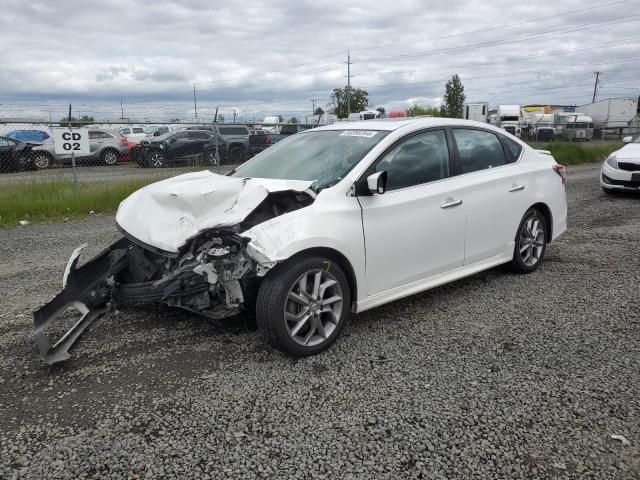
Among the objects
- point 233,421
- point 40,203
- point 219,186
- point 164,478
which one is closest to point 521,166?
point 219,186

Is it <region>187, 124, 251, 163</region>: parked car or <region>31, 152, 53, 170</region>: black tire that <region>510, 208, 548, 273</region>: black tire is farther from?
<region>31, 152, 53, 170</region>: black tire

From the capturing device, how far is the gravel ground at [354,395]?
2568 mm

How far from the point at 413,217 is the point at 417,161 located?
1.80ft

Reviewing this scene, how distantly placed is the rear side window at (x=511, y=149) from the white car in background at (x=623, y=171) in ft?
20.1

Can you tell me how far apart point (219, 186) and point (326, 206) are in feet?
2.77

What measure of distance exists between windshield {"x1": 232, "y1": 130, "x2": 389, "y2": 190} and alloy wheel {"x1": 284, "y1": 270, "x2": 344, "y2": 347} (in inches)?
29.2

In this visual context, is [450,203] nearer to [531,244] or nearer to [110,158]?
[531,244]

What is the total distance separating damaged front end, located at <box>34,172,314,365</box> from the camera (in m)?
3.40

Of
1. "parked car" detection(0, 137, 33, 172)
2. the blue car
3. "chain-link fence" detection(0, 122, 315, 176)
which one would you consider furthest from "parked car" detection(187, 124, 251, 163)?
"parked car" detection(0, 137, 33, 172)

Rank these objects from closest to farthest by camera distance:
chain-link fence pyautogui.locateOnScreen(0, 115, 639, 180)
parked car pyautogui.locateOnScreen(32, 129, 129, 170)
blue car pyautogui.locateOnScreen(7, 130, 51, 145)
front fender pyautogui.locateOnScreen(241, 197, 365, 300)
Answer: front fender pyautogui.locateOnScreen(241, 197, 365, 300) < chain-link fence pyautogui.locateOnScreen(0, 115, 639, 180) < blue car pyautogui.locateOnScreen(7, 130, 51, 145) < parked car pyautogui.locateOnScreen(32, 129, 129, 170)

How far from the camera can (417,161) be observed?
439cm

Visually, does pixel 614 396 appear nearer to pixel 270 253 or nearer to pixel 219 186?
pixel 270 253

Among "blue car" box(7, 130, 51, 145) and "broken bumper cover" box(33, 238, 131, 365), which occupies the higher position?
"blue car" box(7, 130, 51, 145)

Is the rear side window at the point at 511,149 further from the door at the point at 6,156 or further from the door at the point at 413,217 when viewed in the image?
the door at the point at 6,156
